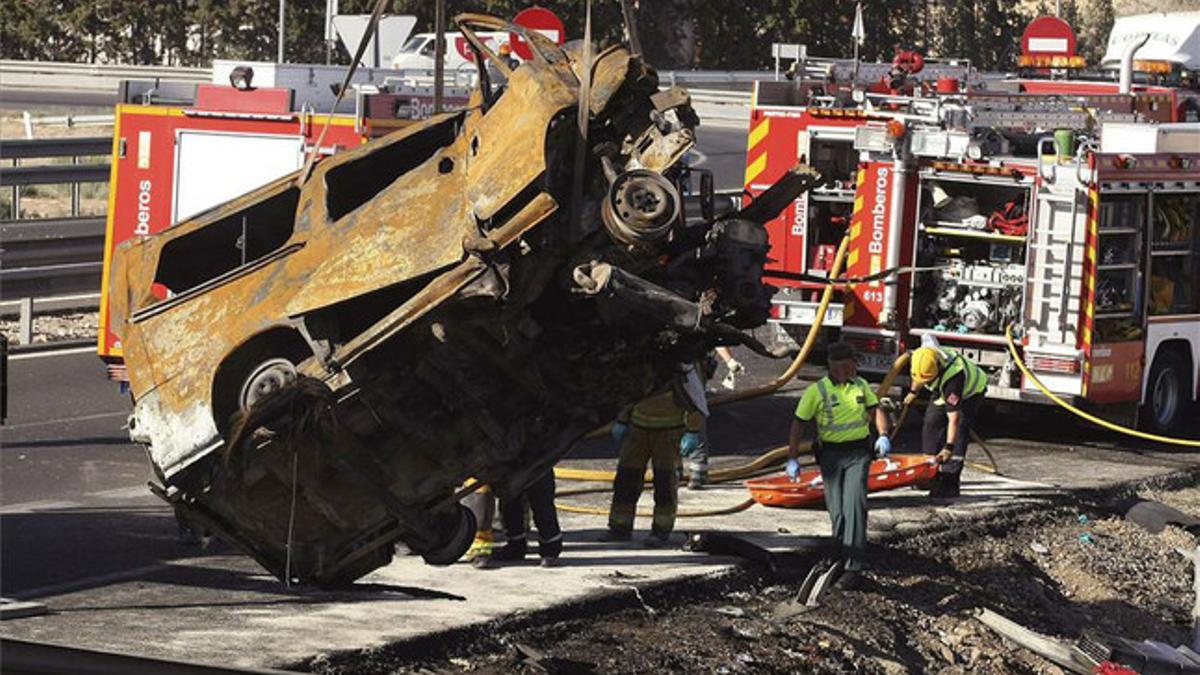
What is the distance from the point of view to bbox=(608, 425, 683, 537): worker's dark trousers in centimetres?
1230

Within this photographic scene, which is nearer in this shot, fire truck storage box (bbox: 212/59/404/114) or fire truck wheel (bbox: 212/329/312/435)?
fire truck wheel (bbox: 212/329/312/435)

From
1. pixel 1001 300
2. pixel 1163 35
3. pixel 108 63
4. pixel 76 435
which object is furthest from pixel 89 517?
pixel 108 63

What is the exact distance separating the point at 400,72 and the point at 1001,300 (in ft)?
17.3

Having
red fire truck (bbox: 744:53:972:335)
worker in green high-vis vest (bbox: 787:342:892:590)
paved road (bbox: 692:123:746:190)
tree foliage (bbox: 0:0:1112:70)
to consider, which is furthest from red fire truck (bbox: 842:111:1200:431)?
tree foliage (bbox: 0:0:1112:70)

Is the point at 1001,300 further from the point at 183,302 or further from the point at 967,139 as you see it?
the point at 183,302

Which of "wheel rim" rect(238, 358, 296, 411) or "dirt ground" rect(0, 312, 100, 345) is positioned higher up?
"wheel rim" rect(238, 358, 296, 411)

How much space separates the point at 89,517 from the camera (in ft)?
40.0

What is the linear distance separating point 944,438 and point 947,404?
294mm

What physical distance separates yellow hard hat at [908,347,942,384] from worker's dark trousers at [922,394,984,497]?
0.99ft

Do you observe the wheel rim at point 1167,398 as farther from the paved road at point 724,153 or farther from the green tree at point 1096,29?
the green tree at point 1096,29

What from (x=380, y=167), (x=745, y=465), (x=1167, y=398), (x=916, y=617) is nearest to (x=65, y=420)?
(x=745, y=465)

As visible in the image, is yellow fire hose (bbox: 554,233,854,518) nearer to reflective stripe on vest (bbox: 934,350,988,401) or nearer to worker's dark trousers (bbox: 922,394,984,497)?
worker's dark trousers (bbox: 922,394,984,497)

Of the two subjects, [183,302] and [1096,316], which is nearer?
[183,302]

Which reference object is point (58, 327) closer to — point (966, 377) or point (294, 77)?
point (294, 77)
